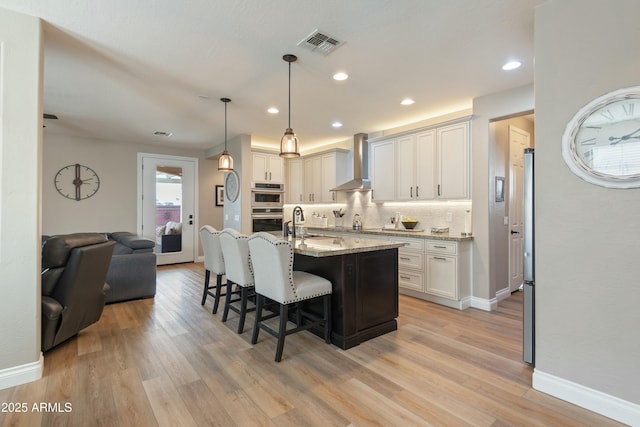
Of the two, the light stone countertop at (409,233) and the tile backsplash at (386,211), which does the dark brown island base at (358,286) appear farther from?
the tile backsplash at (386,211)

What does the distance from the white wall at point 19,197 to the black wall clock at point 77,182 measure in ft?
15.3

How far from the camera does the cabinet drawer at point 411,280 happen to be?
4.23m

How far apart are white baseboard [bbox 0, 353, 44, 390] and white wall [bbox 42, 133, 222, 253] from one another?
15.6ft

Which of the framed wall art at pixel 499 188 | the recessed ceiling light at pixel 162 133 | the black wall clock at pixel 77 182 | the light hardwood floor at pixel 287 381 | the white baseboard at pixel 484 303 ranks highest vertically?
the recessed ceiling light at pixel 162 133

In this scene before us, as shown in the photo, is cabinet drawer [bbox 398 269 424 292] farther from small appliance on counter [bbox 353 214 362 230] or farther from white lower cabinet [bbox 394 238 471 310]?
small appliance on counter [bbox 353 214 362 230]

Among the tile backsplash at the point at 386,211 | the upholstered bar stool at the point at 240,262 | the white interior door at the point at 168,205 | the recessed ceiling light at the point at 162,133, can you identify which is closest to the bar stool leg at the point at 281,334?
the upholstered bar stool at the point at 240,262

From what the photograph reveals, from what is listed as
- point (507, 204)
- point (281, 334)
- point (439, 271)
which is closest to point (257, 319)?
point (281, 334)

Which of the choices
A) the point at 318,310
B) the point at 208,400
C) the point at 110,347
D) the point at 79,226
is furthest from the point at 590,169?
the point at 79,226

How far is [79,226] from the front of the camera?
6.11 m

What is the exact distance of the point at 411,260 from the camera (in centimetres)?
434

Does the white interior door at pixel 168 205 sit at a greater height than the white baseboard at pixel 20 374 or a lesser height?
greater

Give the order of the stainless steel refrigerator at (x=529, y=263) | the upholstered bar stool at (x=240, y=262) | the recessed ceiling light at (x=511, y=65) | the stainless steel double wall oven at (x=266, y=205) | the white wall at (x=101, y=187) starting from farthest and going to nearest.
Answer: the stainless steel double wall oven at (x=266, y=205), the white wall at (x=101, y=187), the upholstered bar stool at (x=240, y=262), the recessed ceiling light at (x=511, y=65), the stainless steel refrigerator at (x=529, y=263)

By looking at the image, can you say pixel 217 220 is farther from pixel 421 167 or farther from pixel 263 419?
pixel 263 419

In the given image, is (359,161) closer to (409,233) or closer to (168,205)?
(409,233)
